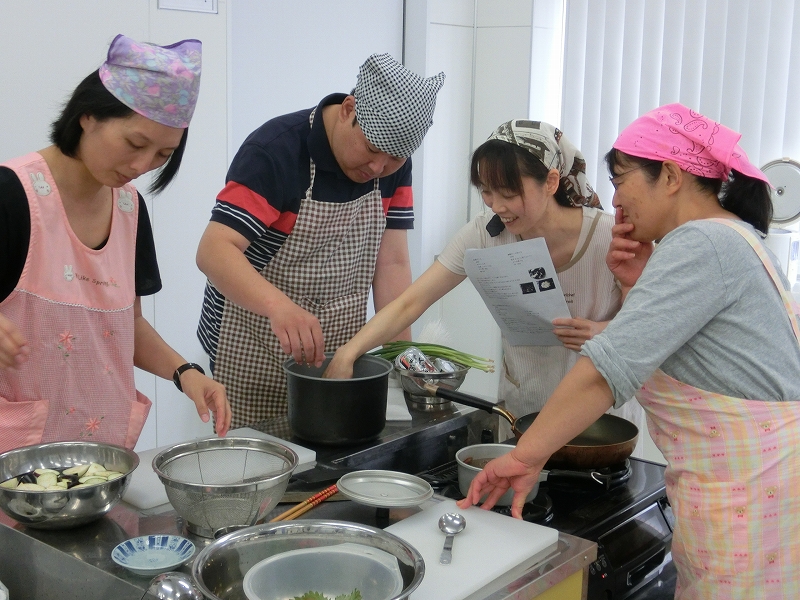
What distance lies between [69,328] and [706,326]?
1.09 m

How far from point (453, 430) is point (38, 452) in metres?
0.85

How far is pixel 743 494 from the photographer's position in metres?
1.29

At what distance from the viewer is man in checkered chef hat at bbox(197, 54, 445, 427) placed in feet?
5.69

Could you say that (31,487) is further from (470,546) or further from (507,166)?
(507,166)

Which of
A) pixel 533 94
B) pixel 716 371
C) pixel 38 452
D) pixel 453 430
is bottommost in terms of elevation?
pixel 453 430

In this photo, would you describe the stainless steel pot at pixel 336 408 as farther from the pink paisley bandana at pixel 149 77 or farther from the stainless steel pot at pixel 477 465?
the pink paisley bandana at pixel 149 77

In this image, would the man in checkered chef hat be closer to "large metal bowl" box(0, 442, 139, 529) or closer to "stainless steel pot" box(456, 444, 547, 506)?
"stainless steel pot" box(456, 444, 547, 506)

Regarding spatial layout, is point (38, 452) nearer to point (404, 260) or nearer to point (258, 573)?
point (258, 573)

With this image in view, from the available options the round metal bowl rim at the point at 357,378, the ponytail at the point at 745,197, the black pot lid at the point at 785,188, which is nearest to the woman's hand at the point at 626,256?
the ponytail at the point at 745,197

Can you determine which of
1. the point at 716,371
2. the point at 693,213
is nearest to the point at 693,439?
the point at 716,371

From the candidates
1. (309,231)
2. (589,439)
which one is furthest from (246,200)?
(589,439)

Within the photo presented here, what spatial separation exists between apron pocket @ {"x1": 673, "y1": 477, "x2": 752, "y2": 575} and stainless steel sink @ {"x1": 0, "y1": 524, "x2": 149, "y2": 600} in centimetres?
83

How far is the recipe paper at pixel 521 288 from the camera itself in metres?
1.76

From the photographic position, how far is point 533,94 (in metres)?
3.76
